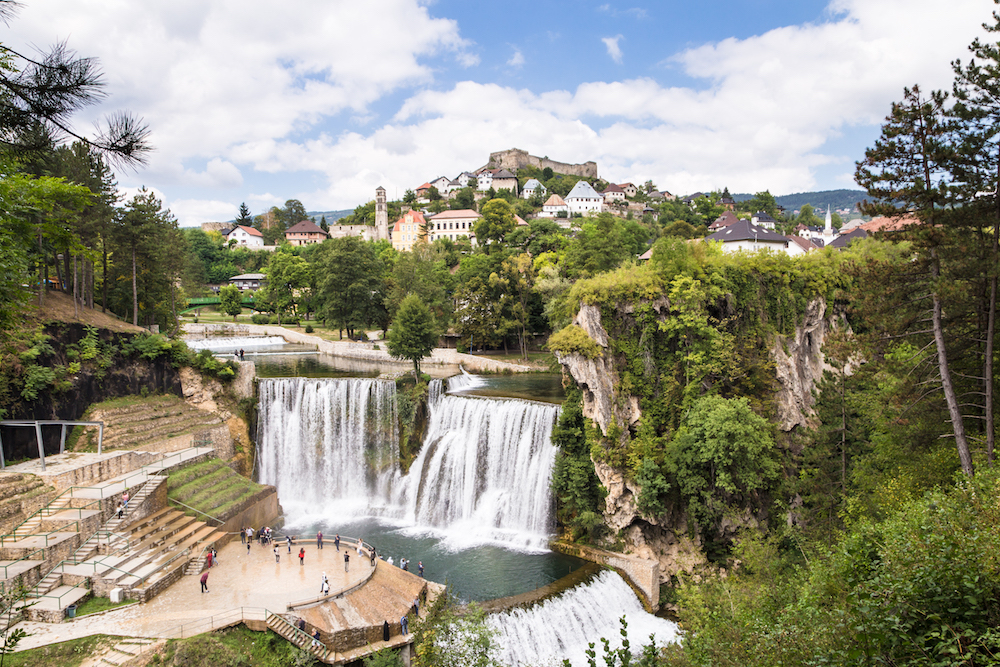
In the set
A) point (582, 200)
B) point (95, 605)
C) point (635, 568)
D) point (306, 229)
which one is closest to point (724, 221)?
point (582, 200)

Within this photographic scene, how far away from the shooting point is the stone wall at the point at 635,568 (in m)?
21.3

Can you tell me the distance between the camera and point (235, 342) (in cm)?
5659

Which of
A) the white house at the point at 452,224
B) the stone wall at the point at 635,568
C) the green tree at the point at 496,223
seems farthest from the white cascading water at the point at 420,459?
the white house at the point at 452,224

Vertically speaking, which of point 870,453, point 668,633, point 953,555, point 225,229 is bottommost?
point 668,633

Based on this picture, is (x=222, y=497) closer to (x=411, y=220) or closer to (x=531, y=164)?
(x=411, y=220)

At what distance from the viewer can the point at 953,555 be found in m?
6.57

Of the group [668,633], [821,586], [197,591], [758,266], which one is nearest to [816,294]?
[758,266]

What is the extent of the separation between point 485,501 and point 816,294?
19.8 meters

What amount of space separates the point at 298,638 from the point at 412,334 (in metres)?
18.8

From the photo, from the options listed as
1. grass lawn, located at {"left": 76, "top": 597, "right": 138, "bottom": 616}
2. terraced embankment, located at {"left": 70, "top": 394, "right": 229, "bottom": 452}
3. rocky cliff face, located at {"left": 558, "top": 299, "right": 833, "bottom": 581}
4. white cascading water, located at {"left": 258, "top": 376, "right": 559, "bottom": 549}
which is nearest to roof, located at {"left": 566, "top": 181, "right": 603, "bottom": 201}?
white cascading water, located at {"left": 258, "top": 376, "right": 559, "bottom": 549}

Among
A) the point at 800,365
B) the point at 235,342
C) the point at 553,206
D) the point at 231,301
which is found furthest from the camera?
the point at 553,206

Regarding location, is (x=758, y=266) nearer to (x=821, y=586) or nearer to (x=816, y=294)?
(x=816, y=294)

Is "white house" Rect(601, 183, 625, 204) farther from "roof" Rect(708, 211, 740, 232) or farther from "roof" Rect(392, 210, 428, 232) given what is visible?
"roof" Rect(392, 210, 428, 232)

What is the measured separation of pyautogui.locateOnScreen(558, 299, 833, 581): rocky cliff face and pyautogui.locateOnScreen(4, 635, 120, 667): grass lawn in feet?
58.3
